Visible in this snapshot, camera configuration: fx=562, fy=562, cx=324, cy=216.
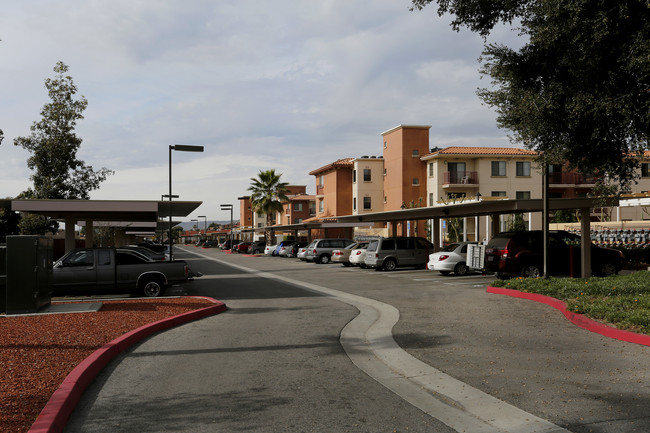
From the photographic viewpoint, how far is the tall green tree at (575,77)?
1130cm

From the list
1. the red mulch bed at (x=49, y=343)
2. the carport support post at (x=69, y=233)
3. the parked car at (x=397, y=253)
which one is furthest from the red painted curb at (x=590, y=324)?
the carport support post at (x=69, y=233)

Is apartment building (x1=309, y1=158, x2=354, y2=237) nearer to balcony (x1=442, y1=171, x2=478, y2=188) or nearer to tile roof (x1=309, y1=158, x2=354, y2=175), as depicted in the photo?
tile roof (x1=309, y1=158, x2=354, y2=175)

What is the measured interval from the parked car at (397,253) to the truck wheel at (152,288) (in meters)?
14.4

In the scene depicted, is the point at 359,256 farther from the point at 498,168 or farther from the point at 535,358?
the point at 498,168

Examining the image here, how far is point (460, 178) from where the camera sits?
2142 inches

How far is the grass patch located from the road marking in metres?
4.19

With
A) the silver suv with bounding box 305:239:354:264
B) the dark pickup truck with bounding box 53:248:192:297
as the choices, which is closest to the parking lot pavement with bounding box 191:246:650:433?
the dark pickup truck with bounding box 53:248:192:297

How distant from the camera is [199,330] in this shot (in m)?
11.3

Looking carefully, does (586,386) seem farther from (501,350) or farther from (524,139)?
(524,139)

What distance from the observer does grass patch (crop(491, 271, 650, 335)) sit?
1034 cm

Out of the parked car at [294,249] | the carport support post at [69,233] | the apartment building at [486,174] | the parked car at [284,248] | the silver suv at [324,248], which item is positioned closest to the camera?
the carport support post at [69,233]

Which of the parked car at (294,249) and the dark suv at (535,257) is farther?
the parked car at (294,249)

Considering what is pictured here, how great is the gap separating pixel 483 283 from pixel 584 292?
256 inches

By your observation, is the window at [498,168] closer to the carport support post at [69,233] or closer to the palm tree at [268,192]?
the palm tree at [268,192]
